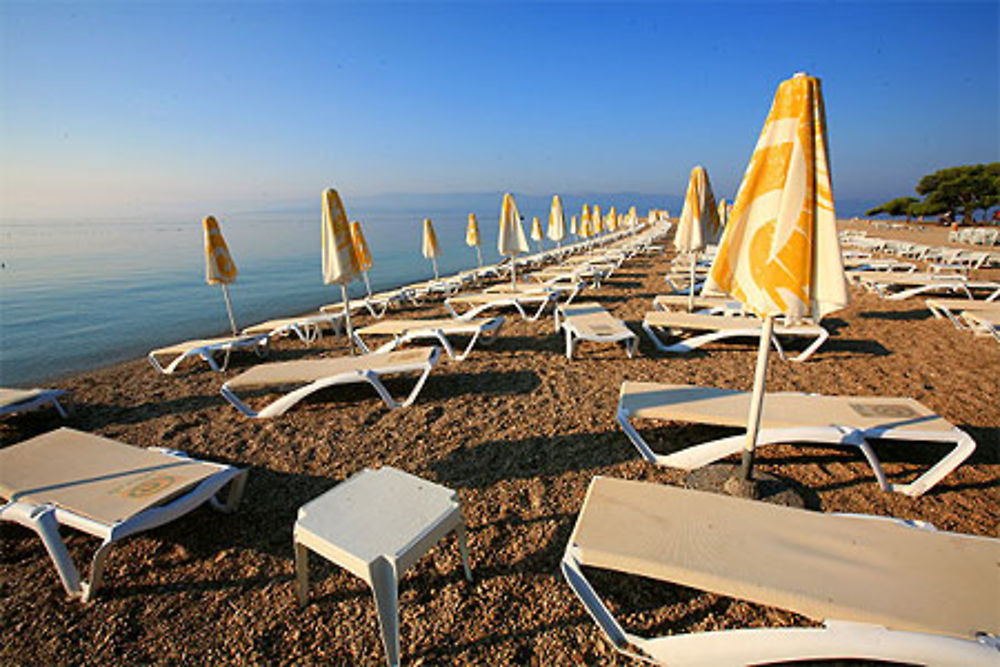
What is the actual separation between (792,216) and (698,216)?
5.01 metres

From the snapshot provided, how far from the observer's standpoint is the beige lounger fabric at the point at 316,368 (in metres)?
4.30

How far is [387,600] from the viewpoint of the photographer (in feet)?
5.82

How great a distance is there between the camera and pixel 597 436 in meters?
3.65

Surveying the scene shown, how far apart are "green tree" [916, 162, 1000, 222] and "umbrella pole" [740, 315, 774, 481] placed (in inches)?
1885

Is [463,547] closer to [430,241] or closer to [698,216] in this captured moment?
[698,216]

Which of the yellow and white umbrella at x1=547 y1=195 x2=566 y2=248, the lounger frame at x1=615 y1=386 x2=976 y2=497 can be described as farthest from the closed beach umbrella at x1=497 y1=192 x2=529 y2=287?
the lounger frame at x1=615 y1=386 x2=976 y2=497

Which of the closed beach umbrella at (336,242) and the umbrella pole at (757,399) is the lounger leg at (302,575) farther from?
the closed beach umbrella at (336,242)

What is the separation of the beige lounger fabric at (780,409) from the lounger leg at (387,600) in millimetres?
2077

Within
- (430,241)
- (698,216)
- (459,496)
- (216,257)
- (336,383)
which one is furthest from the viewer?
(430,241)

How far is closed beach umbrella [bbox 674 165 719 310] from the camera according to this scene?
651 cm

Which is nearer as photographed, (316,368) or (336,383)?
(336,383)

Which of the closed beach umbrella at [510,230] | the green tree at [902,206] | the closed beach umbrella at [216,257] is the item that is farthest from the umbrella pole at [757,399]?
the green tree at [902,206]

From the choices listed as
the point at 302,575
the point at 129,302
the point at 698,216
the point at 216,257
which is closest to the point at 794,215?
the point at 302,575

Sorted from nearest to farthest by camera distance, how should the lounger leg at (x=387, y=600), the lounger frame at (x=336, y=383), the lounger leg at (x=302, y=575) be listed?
the lounger leg at (x=387, y=600), the lounger leg at (x=302, y=575), the lounger frame at (x=336, y=383)
